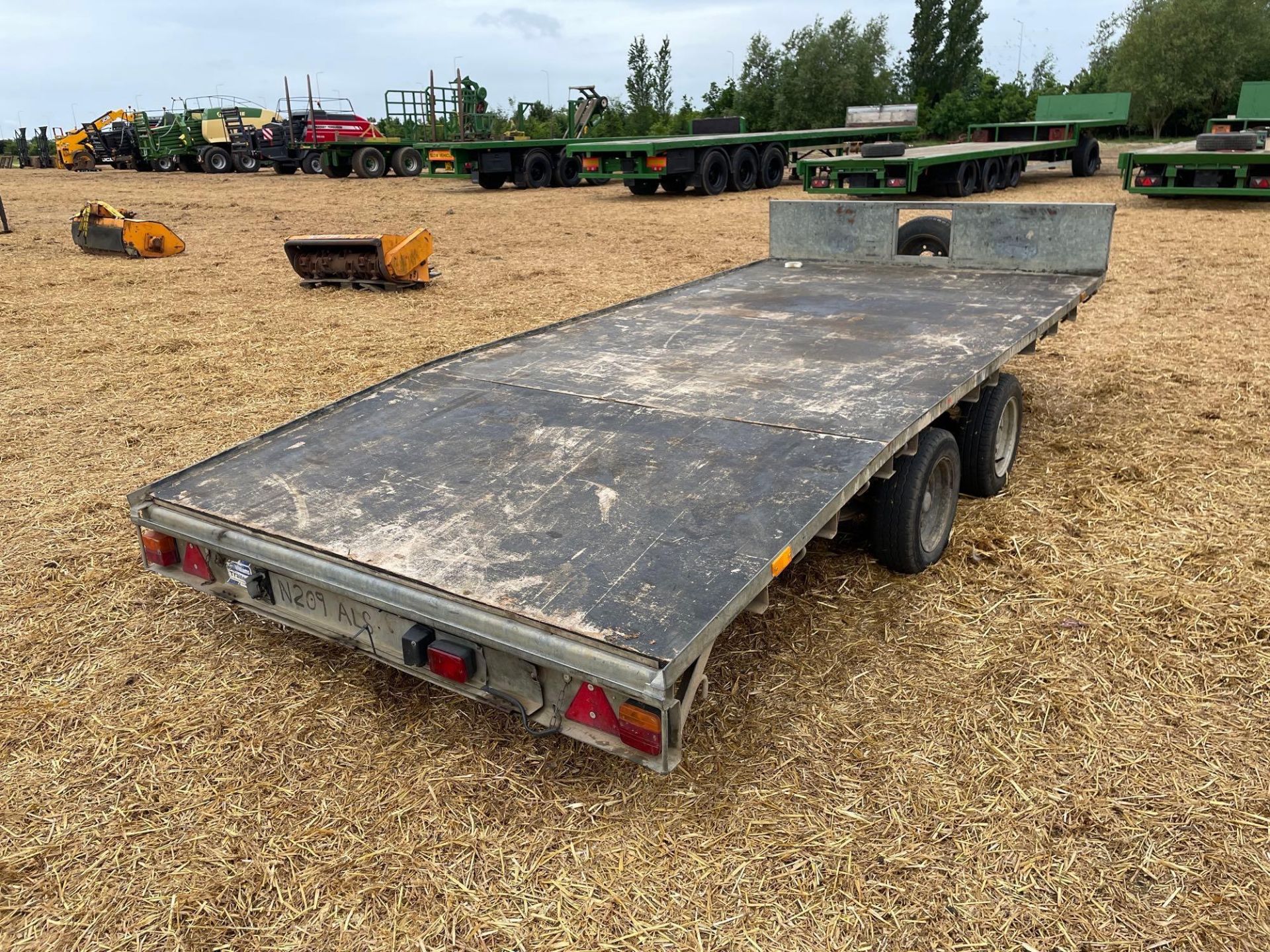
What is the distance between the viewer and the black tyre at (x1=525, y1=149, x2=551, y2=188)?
72.1 ft

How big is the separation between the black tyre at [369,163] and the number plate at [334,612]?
24722 mm

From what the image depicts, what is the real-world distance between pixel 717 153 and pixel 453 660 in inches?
717

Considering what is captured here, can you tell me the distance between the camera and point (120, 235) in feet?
39.7

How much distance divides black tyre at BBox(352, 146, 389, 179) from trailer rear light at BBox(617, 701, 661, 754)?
25610 millimetres

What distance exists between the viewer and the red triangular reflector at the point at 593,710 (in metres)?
2.22

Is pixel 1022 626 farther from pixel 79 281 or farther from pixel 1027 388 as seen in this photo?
pixel 79 281

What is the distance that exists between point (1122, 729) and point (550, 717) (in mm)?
1779

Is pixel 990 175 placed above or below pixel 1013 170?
below

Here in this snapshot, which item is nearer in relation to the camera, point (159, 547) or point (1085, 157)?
point (159, 547)

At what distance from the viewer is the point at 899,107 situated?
22906mm

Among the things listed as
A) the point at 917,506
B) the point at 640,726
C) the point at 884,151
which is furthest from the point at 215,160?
the point at 640,726

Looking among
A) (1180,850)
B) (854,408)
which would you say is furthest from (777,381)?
(1180,850)

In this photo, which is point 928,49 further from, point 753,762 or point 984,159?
point 753,762

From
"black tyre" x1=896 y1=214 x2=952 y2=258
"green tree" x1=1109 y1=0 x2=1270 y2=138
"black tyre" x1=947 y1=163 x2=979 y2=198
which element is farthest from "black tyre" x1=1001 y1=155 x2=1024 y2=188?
"green tree" x1=1109 y1=0 x2=1270 y2=138
